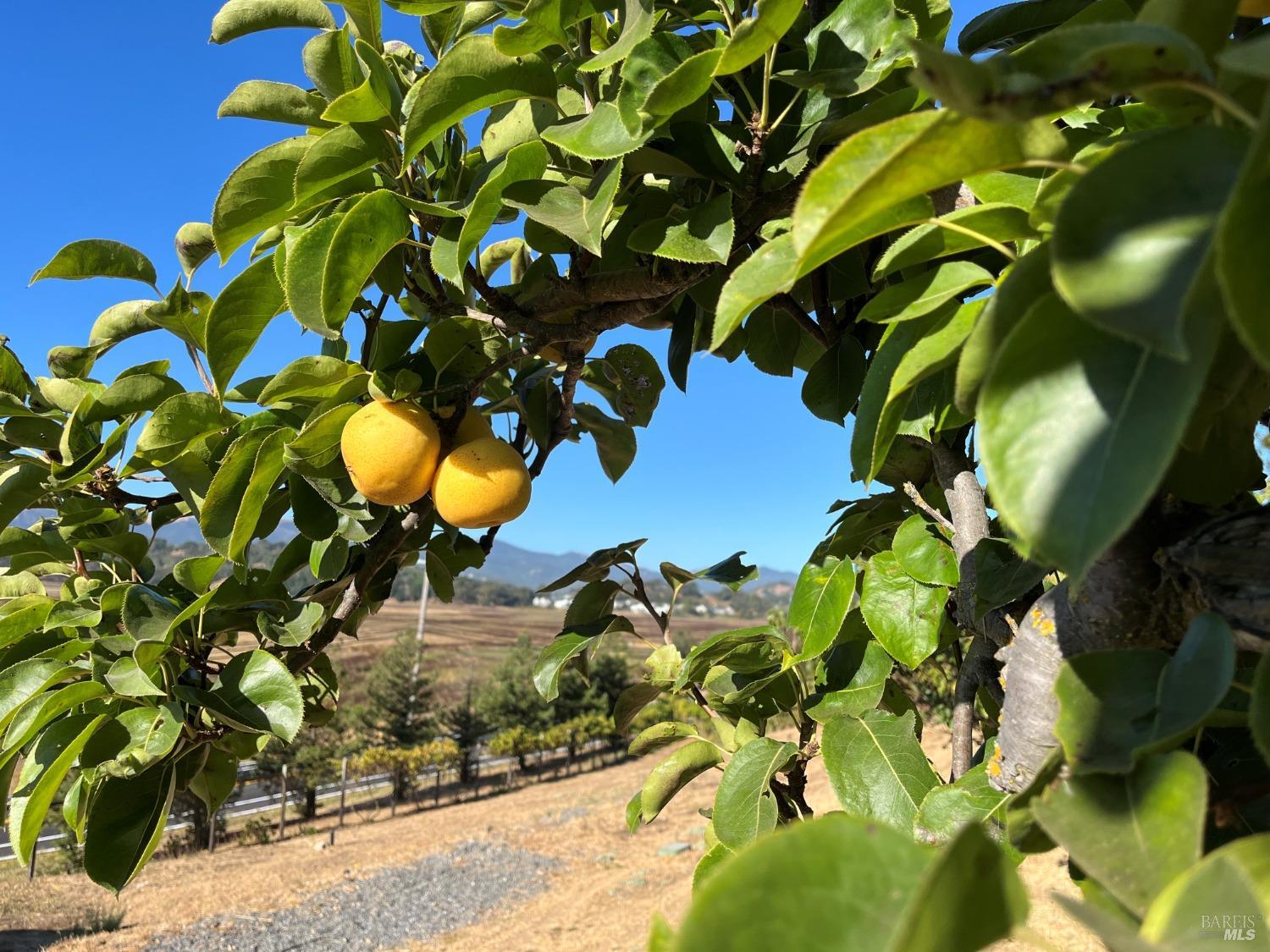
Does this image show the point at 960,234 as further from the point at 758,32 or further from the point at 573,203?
the point at 573,203

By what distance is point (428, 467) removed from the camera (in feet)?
3.31

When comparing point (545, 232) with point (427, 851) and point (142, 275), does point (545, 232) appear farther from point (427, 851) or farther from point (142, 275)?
point (427, 851)

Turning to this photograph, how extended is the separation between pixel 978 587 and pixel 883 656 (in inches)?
12.5

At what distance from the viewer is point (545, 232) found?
40.1 inches

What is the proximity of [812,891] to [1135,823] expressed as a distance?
0.19 meters

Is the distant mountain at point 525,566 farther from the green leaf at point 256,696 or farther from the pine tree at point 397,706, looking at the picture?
the green leaf at point 256,696

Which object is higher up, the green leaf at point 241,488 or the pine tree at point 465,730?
the green leaf at point 241,488

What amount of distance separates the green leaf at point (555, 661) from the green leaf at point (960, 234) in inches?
30.1

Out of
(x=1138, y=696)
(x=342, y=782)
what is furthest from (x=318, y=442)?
(x=342, y=782)

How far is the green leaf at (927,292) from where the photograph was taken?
0.48m

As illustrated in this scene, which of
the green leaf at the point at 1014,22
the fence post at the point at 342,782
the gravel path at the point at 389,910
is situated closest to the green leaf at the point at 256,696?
the green leaf at the point at 1014,22

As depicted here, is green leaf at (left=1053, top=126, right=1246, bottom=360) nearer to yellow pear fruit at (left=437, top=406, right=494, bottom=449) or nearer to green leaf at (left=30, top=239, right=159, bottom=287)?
yellow pear fruit at (left=437, top=406, right=494, bottom=449)

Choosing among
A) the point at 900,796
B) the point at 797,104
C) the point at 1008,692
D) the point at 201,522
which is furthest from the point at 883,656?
the point at 201,522

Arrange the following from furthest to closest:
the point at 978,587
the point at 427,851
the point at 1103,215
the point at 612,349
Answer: the point at 427,851 → the point at 612,349 → the point at 978,587 → the point at 1103,215
